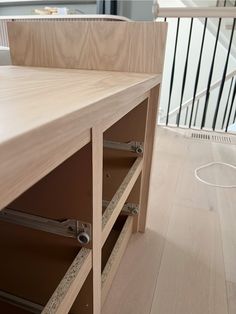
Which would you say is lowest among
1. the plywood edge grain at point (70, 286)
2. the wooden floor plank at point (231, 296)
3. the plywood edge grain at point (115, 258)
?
the wooden floor plank at point (231, 296)

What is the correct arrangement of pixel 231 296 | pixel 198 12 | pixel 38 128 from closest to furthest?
1. pixel 38 128
2. pixel 231 296
3. pixel 198 12

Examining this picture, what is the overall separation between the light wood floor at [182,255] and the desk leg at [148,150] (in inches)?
3.4

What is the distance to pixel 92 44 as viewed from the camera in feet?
2.28

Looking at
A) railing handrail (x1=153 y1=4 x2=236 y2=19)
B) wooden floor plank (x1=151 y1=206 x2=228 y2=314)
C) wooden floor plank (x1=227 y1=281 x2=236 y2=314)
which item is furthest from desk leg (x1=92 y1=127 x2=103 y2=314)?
railing handrail (x1=153 y1=4 x2=236 y2=19)

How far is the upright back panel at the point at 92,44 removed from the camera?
0.66 metres

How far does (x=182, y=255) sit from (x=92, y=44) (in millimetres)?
717

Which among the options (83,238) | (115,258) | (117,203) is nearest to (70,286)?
(83,238)

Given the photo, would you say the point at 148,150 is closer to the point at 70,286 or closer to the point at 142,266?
the point at 142,266

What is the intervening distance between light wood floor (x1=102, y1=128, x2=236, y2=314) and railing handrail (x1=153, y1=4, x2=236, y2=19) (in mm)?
1010

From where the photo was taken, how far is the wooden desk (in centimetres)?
18

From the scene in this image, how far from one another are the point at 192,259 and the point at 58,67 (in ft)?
2.43

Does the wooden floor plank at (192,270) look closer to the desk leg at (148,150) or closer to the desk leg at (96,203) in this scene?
the desk leg at (148,150)

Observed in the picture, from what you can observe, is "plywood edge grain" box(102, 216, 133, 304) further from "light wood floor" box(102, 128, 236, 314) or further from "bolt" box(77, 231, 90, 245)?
"bolt" box(77, 231, 90, 245)

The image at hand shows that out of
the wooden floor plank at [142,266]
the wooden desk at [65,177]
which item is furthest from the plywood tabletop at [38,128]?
the wooden floor plank at [142,266]
